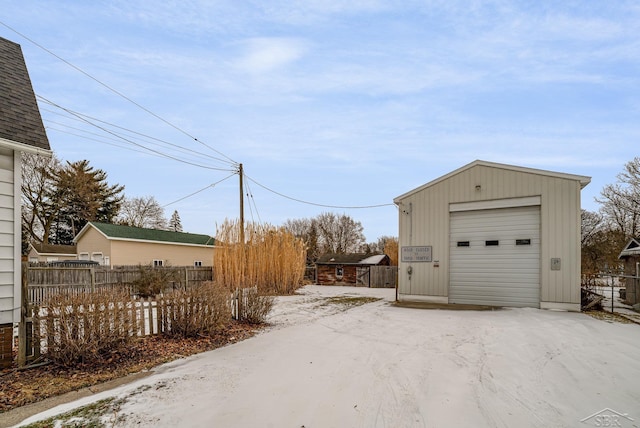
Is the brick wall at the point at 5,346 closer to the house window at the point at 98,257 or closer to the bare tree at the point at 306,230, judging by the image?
the house window at the point at 98,257

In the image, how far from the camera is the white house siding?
460cm

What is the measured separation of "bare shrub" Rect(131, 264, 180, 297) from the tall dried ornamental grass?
6.31 ft

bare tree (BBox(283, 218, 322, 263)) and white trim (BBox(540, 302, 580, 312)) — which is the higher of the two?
bare tree (BBox(283, 218, 322, 263))

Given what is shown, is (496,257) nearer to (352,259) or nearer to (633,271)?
(633,271)

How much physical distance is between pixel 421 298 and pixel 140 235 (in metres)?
17.5

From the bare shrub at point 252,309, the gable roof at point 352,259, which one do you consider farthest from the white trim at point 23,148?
the gable roof at point 352,259

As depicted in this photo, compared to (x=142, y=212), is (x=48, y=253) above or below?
below

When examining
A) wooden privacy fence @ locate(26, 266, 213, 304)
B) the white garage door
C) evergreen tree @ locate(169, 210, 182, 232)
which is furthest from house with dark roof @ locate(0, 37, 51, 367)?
evergreen tree @ locate(169, 210, 182, 232)

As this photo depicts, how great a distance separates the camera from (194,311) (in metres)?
6.18

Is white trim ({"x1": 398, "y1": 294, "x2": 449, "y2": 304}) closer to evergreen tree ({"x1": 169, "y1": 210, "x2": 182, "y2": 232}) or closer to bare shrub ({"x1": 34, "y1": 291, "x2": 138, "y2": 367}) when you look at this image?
bare shrub ({"x1": 34, "y1": 291, "x2": 138, "y2": 367})

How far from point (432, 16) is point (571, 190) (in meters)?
5.89

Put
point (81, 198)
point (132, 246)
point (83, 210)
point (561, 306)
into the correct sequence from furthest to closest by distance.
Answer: point (83, 210) → point (81, 198) → point (132, 246) → point (561, 306)

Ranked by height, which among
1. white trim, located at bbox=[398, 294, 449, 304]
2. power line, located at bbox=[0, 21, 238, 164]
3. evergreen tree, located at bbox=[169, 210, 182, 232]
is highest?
power line, located at bbox=[0, 21, 238, 164]

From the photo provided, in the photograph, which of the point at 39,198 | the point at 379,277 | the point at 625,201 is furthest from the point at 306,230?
the point at 625,201
